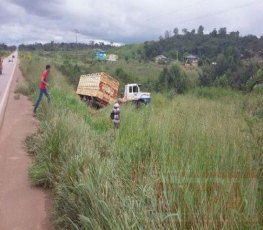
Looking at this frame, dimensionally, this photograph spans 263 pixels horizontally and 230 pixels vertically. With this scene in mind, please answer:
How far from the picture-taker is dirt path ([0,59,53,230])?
5.73 meters

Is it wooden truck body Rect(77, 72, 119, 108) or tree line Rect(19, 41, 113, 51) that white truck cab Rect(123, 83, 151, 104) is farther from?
tree line Rect(19, 41, 113, 51)

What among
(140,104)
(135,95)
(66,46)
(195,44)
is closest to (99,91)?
(135,95)

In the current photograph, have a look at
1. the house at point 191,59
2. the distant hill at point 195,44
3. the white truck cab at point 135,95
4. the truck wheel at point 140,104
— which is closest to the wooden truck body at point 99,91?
the white truck cab at point 135,95

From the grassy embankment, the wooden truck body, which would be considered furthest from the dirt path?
the wooden truck body

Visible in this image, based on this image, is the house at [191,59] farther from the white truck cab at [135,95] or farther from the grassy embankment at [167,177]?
the grassy embankment at [167,177]

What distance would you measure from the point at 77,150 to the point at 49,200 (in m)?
0.92

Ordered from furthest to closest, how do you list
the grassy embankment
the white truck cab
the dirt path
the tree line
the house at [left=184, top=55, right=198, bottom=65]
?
1. the tree line
2. the house at [left=184, top=55, right=198, bottom=65]
3. the white truck cab
4. the dirt path
5. the grassy embankment

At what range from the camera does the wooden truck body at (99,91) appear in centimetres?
3034

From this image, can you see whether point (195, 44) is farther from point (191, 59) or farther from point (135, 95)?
point (135, 95)

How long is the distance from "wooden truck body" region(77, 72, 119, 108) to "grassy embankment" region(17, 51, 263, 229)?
23095 millimetres

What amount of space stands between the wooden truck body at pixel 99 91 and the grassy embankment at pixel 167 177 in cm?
2310

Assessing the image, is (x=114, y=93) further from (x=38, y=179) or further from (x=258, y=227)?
(x=258, y=227)

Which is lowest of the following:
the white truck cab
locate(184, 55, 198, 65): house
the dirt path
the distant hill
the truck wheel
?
the dirt path

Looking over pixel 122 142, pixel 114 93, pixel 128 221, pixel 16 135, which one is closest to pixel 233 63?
pixel 114 93
